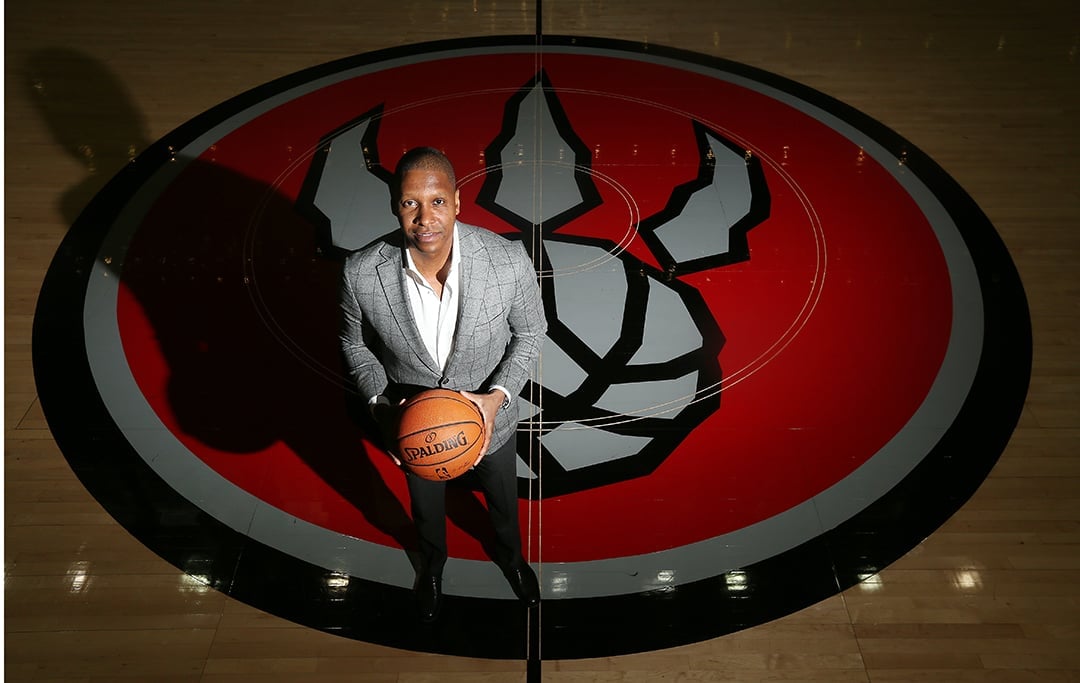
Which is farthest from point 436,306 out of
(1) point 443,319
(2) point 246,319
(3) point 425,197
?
(2) point 246,319

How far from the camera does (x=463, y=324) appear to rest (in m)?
2.86

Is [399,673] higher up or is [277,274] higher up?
[277,274]

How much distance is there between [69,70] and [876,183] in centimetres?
573

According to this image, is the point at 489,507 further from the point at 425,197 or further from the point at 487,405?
the point at 425,197

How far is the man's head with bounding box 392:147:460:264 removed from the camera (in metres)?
2.61

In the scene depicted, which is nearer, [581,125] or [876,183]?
[876,183]

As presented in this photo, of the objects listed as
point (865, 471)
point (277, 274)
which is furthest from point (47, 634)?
point (865, 471)

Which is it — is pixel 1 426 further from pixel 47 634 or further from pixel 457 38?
pixel 457 38

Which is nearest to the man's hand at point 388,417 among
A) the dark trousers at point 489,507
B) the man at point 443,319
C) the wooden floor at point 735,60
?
the man at point 443,319

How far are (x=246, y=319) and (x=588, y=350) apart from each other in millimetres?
1762

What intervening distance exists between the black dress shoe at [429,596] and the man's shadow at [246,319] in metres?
0.22

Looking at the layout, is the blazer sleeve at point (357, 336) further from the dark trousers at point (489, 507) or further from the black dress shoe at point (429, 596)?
the black dress shoe at point (429, 596)

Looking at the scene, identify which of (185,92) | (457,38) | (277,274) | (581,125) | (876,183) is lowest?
(277,274)

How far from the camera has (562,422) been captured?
3.94 meters
